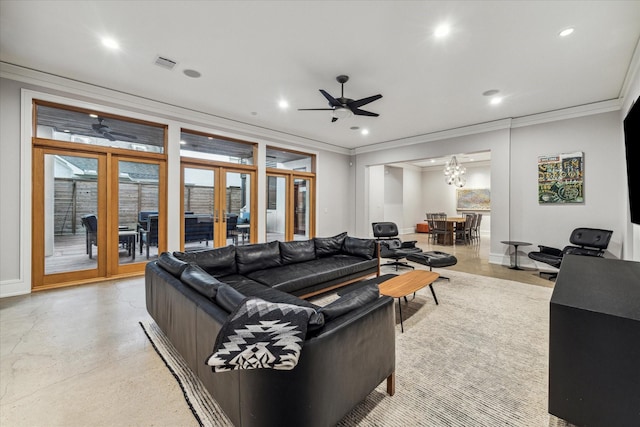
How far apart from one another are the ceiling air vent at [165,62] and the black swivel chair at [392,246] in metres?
4.29

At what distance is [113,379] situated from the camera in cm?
192

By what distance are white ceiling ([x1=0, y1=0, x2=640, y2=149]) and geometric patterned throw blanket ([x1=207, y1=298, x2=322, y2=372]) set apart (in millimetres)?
2625

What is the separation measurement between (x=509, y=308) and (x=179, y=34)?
4.90 metres

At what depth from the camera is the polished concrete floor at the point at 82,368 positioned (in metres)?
1.60

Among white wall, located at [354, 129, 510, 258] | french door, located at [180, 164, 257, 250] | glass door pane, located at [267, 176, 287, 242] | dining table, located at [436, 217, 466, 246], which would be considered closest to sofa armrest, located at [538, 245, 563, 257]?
white wall, located at [354, 129, 510, 258]

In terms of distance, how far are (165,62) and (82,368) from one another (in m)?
3.43

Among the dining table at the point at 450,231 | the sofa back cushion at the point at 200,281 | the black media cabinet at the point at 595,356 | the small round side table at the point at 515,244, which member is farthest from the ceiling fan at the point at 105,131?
the dining table at the point at 450,231

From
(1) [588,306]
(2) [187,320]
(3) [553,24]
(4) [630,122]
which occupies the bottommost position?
(2) [187,320]

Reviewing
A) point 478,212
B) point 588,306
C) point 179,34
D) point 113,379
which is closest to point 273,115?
point 179,34

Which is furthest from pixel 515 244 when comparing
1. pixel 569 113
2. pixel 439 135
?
pixel 439 135

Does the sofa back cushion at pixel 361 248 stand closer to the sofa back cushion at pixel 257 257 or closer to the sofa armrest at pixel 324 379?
the sofa back cushion at pixel 257 257

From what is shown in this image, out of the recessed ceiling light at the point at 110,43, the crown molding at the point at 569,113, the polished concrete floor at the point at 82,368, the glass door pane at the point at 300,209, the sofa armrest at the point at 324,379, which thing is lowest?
the polished concrete floor at the point at 82,368

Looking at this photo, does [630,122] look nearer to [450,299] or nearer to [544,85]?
[544,85]

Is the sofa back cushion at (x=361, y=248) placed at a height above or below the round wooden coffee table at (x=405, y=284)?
above
